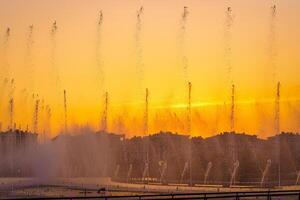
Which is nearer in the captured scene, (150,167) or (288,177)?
(288,177)

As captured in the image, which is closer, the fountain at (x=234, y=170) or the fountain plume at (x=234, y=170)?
the fountain at (x=234, y=170)

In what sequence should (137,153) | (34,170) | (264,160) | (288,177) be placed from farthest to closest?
(137,153)
(34,170)
(264,160)
(288,177)

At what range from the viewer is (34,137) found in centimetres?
13288

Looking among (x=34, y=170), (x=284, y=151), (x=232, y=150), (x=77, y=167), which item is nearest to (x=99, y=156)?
(x=77, y=167)

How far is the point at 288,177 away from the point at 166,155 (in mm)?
40950

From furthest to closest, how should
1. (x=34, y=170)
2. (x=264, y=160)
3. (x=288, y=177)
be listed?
1. (x=34, y=170)
2. (x=264, y=160)
3. (x=288, y=177)

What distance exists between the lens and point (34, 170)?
130 metres

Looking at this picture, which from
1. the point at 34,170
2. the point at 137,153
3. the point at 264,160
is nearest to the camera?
the point at 264,160

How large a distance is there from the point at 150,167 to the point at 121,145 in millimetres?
12968

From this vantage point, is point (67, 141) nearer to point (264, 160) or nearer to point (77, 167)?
point (77, 167)

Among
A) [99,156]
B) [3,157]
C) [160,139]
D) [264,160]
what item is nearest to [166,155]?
[160,139]

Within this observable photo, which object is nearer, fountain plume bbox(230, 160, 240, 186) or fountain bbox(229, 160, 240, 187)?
fountain bbox(229, 160, 240, 187)

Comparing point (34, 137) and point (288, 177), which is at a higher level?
point (34, 137)

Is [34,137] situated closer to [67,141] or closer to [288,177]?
[67,141]
